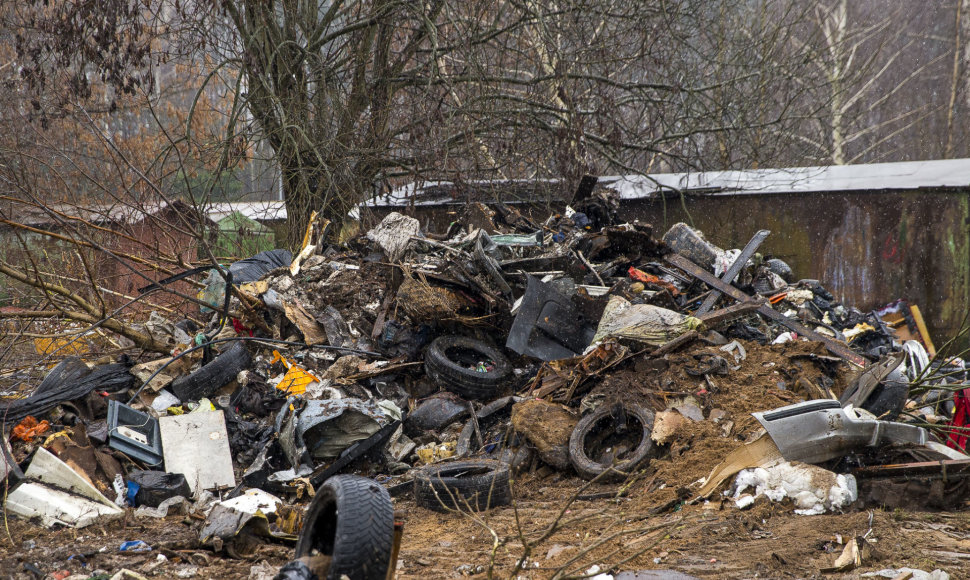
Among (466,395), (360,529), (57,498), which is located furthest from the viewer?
(466,395)

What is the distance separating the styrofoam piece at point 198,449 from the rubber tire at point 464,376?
1903 mm

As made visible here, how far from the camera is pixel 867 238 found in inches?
369

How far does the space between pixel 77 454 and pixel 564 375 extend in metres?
3.89

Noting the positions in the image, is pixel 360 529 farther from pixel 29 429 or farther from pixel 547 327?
pixel 547 327

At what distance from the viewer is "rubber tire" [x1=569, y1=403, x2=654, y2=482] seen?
16.2ft

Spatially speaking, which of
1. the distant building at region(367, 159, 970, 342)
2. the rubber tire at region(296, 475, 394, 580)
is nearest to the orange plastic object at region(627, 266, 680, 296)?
the distant building at region(367, 159, 970, 342)

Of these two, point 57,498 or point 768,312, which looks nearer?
point 57,498

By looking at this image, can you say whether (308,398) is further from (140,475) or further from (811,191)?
(811,191)

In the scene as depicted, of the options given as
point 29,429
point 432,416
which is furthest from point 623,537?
point 29,429

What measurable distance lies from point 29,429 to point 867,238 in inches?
390

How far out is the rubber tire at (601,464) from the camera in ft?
16.2

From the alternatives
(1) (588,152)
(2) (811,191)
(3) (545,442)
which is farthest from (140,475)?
(2) (811,191)

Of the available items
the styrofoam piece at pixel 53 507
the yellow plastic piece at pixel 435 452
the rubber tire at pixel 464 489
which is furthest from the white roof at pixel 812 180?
the styrofoam piece at pixel 53 507

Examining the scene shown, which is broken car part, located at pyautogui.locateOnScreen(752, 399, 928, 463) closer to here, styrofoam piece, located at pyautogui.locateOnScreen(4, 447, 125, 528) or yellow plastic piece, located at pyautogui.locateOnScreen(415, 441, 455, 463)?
yellow plastic piece, located at pyautogui.locateOnScreen(415, 441, 455, 463)
